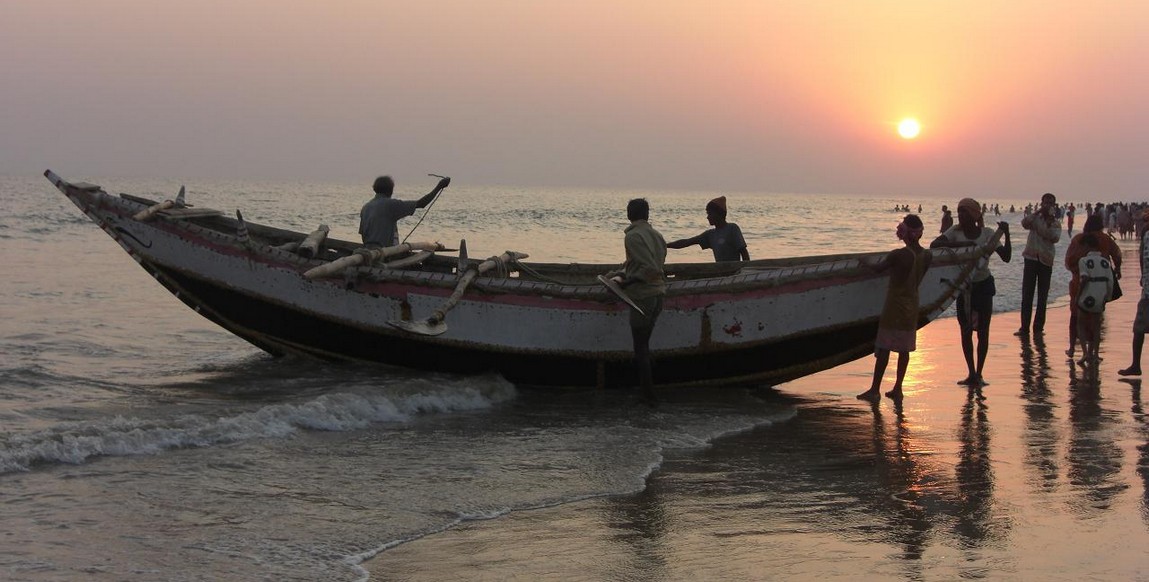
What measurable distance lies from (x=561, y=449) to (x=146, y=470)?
8.73ft

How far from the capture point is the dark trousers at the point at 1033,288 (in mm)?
13328

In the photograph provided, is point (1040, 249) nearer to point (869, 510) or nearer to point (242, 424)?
point (869, 510)

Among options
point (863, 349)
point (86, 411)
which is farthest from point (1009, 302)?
point (86, 411)

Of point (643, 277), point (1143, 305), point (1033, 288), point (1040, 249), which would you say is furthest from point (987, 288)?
point (1033, 288)

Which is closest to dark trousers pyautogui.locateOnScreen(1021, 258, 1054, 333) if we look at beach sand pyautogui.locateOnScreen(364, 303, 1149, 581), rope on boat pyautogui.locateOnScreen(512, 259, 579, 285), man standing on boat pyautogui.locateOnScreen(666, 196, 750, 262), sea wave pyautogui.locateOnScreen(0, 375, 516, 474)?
beach sand pyautogui.locateOnScreen(364, 303, 1149, 581)

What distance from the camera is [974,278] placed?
10.0 m

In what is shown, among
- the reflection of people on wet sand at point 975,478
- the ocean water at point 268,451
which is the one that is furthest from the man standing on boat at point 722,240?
the reflection of people on wet sand at point 975,478

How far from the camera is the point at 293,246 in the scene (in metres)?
11.1

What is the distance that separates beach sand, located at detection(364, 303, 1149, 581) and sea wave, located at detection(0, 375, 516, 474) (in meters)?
2.54

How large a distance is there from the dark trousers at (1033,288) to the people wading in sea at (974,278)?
11.1 feet

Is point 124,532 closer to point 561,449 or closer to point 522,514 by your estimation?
point 522,514

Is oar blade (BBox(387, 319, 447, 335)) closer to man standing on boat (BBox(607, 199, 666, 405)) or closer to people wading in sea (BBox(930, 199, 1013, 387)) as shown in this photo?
man standing on boat (BBox(607, 199, 666, 405))

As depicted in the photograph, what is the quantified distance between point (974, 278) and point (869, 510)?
453cm

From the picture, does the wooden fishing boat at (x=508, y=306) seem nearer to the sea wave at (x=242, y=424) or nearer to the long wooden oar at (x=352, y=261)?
the long wooden oar at (x=352, y=261)
